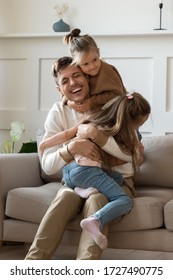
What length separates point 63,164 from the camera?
2.67m

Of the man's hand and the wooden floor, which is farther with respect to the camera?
the wooden floor

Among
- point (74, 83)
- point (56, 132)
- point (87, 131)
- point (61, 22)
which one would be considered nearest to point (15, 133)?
point (61, 22)

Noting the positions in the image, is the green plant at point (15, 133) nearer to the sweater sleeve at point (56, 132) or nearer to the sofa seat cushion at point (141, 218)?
the sweater sleeve at point (56, 132)

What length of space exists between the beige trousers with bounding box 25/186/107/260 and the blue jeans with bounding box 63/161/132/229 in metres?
0.04

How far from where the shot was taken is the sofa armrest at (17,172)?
2.88 metres

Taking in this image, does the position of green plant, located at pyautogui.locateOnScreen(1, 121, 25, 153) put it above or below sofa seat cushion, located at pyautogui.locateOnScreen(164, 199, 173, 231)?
above

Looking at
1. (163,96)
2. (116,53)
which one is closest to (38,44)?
(116,53)

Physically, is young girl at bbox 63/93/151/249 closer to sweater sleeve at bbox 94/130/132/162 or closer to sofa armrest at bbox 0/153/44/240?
sweater sleeve at bbox 94/130/132/162

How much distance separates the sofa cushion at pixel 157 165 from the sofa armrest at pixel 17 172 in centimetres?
57

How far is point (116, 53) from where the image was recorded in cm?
407

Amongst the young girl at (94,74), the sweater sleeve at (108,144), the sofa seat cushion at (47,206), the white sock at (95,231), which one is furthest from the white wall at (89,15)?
the white sock at (95,231)

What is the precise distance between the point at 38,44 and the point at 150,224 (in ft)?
6.89

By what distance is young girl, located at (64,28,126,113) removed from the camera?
2703 millimetres

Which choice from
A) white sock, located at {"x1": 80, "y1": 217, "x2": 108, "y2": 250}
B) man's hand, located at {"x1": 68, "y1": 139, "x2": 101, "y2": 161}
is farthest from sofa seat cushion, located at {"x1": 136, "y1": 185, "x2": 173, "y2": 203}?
white sock, located at {"x1": 80, "y1": 217, "x2": 108, "y2": 250}
